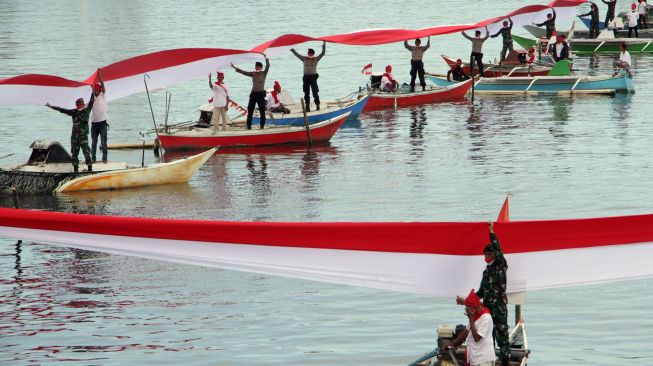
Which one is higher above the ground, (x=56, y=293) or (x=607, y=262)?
(x=607, y=262)

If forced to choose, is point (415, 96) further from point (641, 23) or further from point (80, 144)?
point (641, 23)

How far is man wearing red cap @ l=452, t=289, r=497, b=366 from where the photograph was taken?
1493 centimetres

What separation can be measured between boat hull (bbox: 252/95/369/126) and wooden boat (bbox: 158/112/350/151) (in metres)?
0.64

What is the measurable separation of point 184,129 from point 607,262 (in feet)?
84.5

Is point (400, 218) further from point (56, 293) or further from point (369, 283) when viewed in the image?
point (369, 283)

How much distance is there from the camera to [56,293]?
943 inches

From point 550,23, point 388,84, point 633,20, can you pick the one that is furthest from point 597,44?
point 388,84

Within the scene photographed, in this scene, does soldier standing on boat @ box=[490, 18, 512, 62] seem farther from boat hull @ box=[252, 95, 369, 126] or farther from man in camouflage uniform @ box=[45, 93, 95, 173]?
man in camouflage uniform @ box=[45, 93, 95, 173]

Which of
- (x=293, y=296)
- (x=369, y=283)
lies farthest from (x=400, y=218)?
(x=369, y=283)

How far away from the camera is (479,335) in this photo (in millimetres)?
15008

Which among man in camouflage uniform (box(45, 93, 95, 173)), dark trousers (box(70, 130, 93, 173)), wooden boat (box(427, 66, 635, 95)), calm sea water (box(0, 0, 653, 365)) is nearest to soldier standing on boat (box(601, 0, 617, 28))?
calm sea water (box(0, 0, 653, 365))

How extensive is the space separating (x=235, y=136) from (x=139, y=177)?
6.37 metres

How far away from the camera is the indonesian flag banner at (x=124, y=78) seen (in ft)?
105

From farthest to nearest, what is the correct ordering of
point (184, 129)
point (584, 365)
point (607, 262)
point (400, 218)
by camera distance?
1. point (184, 129)
2. point (400, 218)
3. point (584, 365)
4. point (607, 262)
